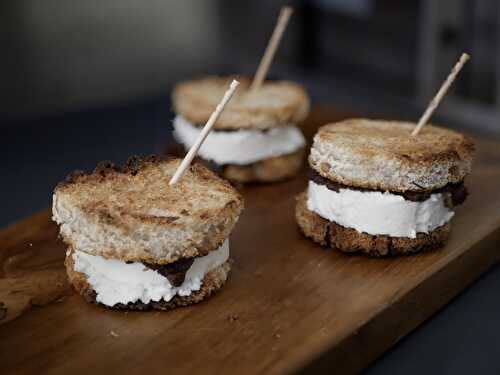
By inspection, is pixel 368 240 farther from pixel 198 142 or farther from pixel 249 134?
pixel 249 134

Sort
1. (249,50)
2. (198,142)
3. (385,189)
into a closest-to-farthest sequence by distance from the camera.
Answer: (198,142)
(385,189)
(249,50)

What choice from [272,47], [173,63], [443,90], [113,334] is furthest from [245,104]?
[173,63]

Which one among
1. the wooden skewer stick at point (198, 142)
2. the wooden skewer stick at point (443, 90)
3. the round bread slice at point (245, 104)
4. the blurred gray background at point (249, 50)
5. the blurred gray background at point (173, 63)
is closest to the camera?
the wooden skewer stick at point (198, 142)

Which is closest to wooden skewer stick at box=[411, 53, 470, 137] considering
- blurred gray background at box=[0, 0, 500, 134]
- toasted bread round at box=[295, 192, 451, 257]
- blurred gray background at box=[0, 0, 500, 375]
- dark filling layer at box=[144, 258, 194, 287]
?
toasted bread round at box=[295, 192, 451, 257]

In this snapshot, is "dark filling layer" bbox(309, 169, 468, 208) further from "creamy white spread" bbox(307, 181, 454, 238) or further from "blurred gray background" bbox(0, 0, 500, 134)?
"blurred gray background" bbox(0, 0, 500, 134)

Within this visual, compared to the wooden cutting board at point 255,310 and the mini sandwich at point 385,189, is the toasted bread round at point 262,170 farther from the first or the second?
the mini sandwich at point 385,189

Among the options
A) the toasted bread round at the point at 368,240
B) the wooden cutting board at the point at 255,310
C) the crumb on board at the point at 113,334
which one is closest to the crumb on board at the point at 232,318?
the wooden cutting board at the point at 255,310
